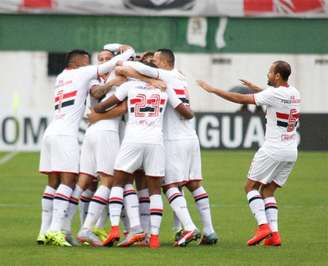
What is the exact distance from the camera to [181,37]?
46.7 metres

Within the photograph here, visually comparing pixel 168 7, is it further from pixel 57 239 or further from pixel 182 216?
pixel 57 239

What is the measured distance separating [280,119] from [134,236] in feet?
7.68

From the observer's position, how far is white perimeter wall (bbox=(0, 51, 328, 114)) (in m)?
46.9

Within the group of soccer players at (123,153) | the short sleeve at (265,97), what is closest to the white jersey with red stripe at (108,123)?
the group of soccer players at (123,153)

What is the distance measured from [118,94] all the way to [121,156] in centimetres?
74

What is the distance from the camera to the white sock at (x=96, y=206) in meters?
15.0

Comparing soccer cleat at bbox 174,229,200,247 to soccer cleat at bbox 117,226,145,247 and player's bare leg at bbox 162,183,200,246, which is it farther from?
soccer cleat at bbox 117,226,145,247

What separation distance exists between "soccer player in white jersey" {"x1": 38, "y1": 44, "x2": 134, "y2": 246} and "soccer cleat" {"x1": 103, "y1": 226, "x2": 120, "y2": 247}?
0.49 metres

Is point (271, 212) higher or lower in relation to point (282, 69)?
lower

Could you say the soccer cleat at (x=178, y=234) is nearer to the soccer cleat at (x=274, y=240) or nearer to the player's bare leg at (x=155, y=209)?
the player's bare leg at (x=155, y=209)

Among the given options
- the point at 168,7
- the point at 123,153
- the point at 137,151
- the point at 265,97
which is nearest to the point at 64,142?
the point at 123,153

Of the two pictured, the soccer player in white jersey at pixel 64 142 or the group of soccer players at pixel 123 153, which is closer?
the group of soccer players at pixel 123 153

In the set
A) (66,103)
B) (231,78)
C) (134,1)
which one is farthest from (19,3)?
(66,103)

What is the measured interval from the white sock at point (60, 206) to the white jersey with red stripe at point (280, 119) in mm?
2518
